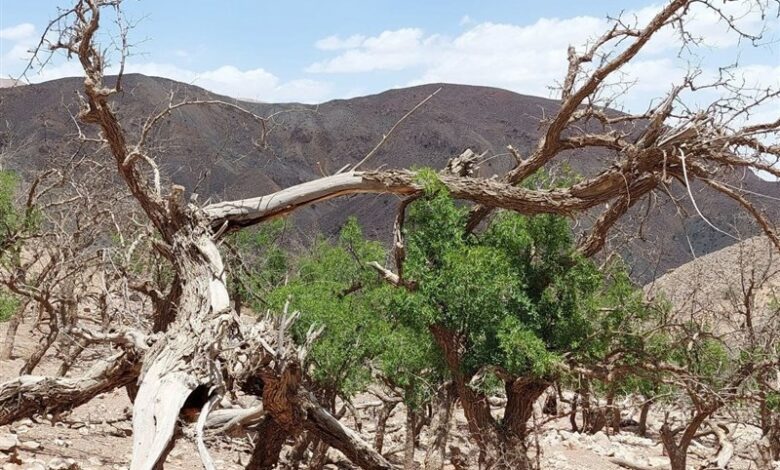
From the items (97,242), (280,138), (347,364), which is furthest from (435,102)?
(347,364)

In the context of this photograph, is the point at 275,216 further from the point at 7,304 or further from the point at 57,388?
the point at 7,304

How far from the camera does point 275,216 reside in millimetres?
6395

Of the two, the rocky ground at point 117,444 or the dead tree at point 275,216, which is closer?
the dead tree at point 275,216

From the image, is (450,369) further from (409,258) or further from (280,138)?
(280,138)

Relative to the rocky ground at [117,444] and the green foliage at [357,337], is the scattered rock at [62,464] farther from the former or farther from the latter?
the green foliage at [357,337]

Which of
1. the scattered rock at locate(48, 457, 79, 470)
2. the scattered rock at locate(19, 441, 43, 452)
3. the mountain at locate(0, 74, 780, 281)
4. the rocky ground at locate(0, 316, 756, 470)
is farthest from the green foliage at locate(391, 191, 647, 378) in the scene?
the mountain at locate(0, 74, 780, 281)

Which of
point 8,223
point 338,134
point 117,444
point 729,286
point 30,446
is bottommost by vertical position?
point 117,444

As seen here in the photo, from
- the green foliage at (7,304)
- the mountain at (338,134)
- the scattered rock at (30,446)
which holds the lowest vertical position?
the scattered rock at (30,446)

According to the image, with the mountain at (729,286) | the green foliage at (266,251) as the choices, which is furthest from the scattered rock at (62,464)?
the mountain at (729,286)

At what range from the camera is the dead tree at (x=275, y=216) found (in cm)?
444

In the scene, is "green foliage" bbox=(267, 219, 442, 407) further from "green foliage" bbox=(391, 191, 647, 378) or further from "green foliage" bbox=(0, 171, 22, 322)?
"green foliage" bbox=(0, 171, 22, 322)

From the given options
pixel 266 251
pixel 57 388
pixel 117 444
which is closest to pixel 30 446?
pixel 117 444

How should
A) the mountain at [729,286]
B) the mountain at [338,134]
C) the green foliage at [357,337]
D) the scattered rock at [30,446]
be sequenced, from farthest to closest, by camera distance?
the mountain at [338,134], the mountain at [729,286], the scattered rock at [30,446], the green foliage at [357,337]

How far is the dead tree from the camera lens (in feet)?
14.6
